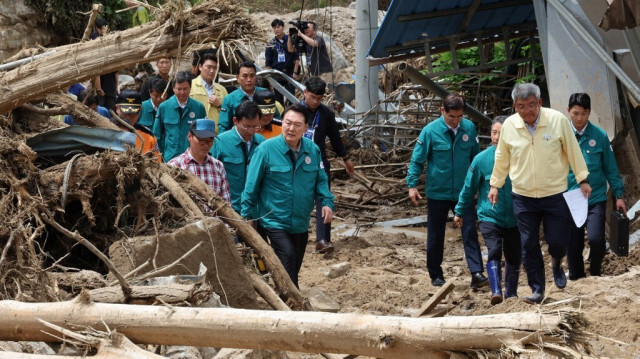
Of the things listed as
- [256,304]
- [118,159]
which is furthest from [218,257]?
[118,159]

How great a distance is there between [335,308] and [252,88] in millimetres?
3187

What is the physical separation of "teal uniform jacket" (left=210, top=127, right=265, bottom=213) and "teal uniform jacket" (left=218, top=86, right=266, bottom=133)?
144cm

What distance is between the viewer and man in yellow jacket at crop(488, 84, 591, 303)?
7.59 meters

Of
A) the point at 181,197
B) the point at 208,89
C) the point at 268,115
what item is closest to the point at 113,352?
the point at 181,197

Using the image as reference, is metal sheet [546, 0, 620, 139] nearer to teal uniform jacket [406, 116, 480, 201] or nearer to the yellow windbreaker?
teal uniform jacket [406, 116, 480, 201]

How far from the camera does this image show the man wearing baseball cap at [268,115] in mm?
9680

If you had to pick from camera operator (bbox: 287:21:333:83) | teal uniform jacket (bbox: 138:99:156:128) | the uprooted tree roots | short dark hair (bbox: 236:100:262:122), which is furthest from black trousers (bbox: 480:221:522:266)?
camera operator (bbox: 287:21:333:83)

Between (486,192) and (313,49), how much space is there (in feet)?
25.5

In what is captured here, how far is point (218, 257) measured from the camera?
706cm

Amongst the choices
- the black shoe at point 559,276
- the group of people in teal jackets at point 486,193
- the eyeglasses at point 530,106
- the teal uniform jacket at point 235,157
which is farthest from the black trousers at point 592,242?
the teal uniform jacket at point 235,157

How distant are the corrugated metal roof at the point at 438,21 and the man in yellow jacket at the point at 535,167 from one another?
172 inches

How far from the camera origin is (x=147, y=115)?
10281 millimetres

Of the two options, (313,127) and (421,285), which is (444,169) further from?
(313,127)

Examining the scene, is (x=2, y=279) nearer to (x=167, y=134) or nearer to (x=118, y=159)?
(x=118, y=159)
